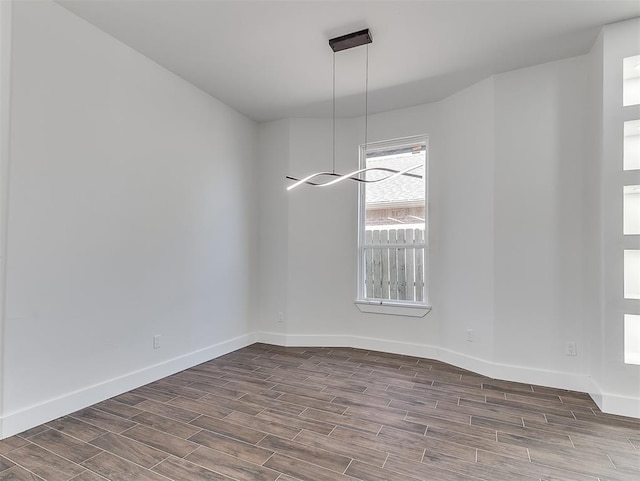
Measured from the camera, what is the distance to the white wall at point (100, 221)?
2.36 metres

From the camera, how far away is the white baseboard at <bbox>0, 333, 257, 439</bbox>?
229cm

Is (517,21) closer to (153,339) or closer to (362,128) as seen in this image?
(362,128)

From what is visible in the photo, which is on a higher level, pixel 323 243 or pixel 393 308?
pixel 323 243

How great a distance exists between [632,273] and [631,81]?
149 cm

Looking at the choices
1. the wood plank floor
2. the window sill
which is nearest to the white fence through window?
the window sill

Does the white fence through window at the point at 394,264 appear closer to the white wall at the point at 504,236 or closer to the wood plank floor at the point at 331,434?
the white wall at the point at 504,236

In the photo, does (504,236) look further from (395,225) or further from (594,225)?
(395,225)

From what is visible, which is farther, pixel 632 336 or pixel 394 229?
pixel 394 229

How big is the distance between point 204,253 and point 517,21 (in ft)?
11.5

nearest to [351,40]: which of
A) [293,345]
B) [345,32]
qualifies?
[345,32]

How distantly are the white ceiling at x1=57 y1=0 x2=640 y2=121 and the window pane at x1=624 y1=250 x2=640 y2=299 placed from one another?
1.78 m

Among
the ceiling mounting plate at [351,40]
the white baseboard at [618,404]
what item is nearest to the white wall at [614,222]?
the white baseboard at [618,404]

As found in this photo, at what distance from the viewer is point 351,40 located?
288cm

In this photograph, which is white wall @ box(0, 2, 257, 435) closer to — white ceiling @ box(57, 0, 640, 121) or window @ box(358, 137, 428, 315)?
white ceiling @ box(57, 0, 640, 121)
